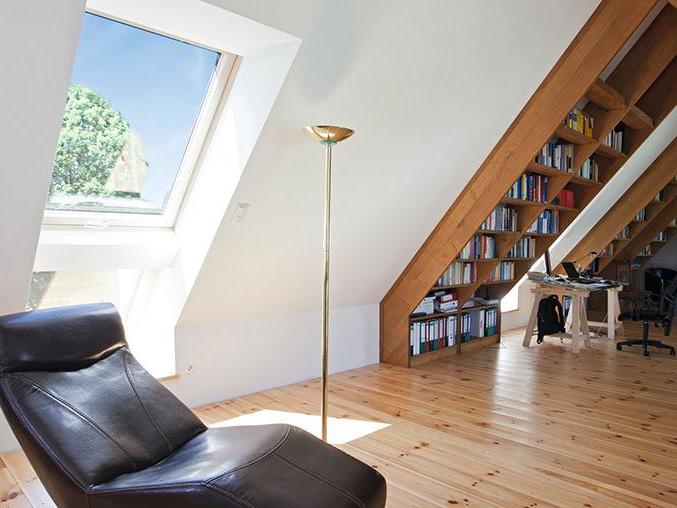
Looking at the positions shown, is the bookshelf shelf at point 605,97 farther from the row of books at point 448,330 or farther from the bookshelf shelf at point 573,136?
the row of books at point 448,330

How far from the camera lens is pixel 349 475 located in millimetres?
1607

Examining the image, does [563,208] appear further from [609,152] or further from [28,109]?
[28,109]

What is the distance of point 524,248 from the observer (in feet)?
17.9

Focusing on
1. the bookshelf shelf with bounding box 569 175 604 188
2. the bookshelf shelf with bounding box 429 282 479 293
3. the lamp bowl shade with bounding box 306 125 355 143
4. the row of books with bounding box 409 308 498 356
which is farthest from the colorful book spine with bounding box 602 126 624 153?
the lamp bowl shade with bounding box 306 125 355 143

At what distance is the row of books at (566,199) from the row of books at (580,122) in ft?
2.64

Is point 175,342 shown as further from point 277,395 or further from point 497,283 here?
point 497,283

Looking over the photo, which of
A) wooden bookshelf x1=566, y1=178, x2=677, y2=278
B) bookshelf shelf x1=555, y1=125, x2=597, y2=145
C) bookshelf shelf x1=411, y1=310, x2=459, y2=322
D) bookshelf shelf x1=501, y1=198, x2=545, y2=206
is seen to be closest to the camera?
bookshelf shelf x1=555, y1=125, x2=597, y2=145

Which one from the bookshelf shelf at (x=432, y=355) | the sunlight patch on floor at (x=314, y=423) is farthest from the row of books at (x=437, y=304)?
Answer: the sunlight patch on floor at (x=314, y=423)

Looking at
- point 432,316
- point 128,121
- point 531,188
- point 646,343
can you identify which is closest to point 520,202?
point 531,188

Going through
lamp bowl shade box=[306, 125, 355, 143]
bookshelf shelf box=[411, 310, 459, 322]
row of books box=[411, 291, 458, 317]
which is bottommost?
bookshelf shelf box=[411, 310, 459, 322]

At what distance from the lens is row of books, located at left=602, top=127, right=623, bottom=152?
5000 millimetres

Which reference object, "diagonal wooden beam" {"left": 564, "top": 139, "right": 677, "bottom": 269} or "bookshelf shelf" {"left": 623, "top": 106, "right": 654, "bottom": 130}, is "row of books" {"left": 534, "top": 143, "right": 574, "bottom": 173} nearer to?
"bookshelf shelf" {"left": 623, "top": 106, "right": 654, "bottom": 130}

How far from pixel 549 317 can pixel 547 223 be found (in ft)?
3.47

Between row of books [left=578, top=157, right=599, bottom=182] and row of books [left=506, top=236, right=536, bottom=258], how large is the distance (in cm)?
82
